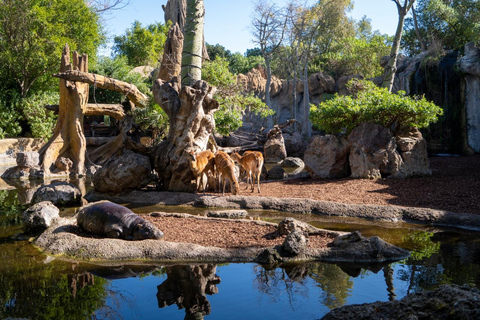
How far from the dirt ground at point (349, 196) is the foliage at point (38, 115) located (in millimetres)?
13864

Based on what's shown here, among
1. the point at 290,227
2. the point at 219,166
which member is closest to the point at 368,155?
the point at 219,166

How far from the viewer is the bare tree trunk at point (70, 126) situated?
1775cm

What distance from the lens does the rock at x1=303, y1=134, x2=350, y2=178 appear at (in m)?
12.8

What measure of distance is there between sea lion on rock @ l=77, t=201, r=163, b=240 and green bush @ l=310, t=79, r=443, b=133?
7745 mm

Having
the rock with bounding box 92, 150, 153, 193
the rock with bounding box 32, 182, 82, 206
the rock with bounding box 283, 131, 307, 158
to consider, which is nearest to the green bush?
the rock with bounding box 92, 150, 153, 193

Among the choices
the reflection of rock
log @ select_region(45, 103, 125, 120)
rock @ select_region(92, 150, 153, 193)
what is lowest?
the reflection of rock

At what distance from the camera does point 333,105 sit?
13258 mm

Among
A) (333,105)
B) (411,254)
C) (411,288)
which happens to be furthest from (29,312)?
(333,105)

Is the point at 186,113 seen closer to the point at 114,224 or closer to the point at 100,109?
the point at 114,224

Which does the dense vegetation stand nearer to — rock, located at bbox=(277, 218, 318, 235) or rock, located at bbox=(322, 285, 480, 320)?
rock, located at bbox=(277, 218, 318, 235)

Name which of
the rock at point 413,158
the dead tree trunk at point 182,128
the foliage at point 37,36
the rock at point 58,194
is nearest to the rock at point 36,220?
the rock at point 58,194

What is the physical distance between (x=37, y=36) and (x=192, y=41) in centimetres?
1345

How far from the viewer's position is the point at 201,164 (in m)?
10.7

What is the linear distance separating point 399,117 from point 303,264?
8.64 meters
